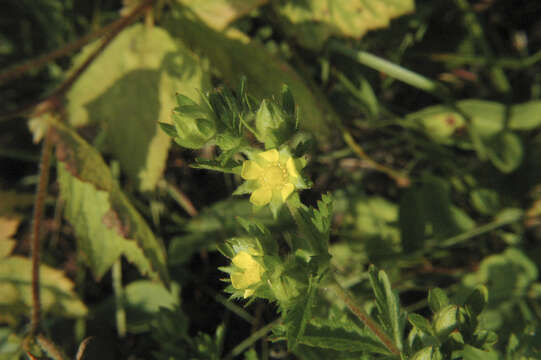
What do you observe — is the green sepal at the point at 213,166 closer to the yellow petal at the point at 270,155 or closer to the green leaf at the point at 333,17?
the yellow petal at the point at 270,155

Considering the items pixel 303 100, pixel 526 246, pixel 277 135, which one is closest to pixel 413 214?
pixel 526 246

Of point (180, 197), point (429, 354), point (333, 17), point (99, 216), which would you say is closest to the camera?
point (429, 354)

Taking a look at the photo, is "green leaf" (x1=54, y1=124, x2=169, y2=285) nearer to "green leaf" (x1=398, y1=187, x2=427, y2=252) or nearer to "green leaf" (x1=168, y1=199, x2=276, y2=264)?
"green leaf" (x1=168, y1=199, x2=276, y2=264)

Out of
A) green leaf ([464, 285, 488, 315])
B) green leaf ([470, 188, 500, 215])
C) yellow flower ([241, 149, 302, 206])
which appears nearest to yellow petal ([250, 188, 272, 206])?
yellow flower ([241, 149, 302, 206])

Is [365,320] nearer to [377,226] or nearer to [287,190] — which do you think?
[287,190]

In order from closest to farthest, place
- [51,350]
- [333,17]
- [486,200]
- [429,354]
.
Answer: [429,354], [51,350], [333,17], [486,200]

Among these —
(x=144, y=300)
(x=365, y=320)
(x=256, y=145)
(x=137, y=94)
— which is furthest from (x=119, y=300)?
(x=365, y=320)

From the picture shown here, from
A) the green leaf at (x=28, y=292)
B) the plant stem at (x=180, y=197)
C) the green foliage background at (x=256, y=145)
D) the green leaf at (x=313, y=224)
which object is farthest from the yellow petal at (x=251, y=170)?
Answer: the green leaf at (x=28, y=292)
